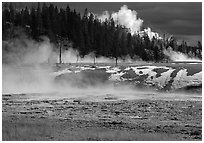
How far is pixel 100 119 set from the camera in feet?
34.2

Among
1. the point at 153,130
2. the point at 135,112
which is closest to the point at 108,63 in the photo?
the point at 135,112

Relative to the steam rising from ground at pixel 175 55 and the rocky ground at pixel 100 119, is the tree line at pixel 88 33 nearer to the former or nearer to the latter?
the steam rising from ground at pixel 175 55

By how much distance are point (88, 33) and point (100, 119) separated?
20.8ft

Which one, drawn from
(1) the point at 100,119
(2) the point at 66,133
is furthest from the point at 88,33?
(2) the point at 66,133

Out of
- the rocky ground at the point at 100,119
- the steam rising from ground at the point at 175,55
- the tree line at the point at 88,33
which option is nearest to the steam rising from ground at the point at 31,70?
the tree line at the point at 88,33

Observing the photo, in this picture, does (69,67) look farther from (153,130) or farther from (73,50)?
(153,130)

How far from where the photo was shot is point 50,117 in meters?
10.7

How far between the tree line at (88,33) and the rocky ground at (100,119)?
2.22 m

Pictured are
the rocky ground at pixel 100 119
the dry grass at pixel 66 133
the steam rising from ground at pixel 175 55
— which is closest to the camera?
the dry grass at pixel 66 133

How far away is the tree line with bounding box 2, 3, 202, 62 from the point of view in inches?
Answer: 500

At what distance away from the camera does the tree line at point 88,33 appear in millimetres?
12711

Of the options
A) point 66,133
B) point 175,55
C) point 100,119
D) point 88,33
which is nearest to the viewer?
point 66,133

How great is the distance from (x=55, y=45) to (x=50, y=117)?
7.93 m

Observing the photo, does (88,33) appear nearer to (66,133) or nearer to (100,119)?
(100,119)
